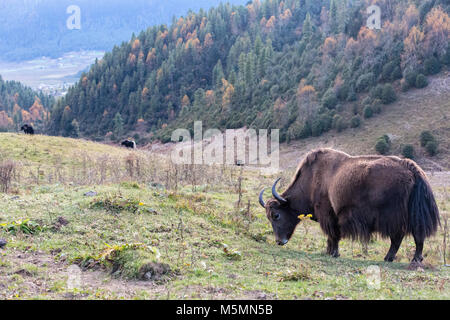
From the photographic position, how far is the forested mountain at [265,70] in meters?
47.1

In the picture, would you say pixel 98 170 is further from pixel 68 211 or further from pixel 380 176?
pixel 380 176

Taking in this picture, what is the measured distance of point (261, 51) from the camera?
77.6m

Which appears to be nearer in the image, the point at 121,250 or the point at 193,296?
the point at 193,296

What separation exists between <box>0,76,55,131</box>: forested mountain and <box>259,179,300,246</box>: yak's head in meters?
109

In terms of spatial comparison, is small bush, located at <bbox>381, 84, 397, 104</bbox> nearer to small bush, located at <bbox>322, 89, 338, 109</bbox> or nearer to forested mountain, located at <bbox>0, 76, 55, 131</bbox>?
small bush, located at <bbox>322, 89, 338, 109</bbox>

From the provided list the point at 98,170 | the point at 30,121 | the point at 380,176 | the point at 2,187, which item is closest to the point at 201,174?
the point at 98,170

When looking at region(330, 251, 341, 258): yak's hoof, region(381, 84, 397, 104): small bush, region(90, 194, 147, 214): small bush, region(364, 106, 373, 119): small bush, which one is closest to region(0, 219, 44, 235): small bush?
region(90, 194, 147, 214): small bush

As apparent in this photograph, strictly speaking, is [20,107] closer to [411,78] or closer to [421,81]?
[411,78]

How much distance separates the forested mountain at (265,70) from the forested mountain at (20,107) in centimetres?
1753

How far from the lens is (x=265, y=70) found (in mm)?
74188

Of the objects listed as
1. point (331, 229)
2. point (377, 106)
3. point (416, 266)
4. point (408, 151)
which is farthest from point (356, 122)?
point (416, 266)

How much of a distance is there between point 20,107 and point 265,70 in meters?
87.4

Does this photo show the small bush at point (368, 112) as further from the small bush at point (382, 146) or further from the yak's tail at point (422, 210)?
the yak's tail at point (422, 210)

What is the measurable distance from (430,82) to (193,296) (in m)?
44.9
